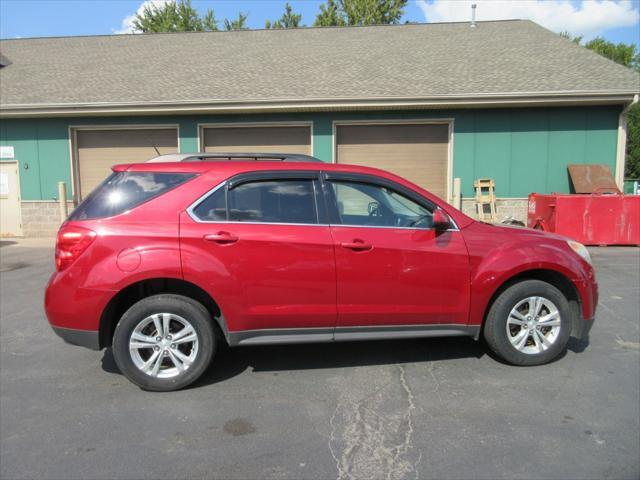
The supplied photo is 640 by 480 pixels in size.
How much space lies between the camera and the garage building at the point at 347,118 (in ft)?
39.9

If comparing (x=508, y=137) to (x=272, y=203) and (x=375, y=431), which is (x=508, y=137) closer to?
(x=272, y=203)

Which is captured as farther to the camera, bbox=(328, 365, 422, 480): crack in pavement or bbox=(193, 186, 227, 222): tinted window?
bbox=(193, 186, 227, 222): tinted window

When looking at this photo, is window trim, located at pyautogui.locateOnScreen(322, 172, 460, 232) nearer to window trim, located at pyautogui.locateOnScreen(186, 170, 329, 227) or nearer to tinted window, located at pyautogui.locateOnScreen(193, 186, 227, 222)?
window trim, located at pyautogui.locateOnScreen(186, 170, 329, 227)

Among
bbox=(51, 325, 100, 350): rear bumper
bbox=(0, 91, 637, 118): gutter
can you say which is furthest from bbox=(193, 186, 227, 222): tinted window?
bbox=(0, 91, 637, 118): gutter

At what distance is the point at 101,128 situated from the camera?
43.9 feet

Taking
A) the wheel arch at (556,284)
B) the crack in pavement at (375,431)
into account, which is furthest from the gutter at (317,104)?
the crack in pavement at (375,431)

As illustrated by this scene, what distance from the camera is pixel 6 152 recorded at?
1350 centimetres

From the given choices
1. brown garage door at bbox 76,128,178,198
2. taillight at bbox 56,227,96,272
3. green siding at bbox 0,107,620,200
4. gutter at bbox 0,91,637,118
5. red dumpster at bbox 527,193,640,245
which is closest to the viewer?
taillight at bbox 56,227,96,272

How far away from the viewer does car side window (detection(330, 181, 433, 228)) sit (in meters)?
3.98

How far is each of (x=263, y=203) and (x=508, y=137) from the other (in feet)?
34.6

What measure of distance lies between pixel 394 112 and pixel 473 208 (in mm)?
3361

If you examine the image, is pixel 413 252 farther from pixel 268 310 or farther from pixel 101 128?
pixel 101 128

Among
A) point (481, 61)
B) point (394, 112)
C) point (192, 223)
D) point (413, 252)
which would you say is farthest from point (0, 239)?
point (481, 61)

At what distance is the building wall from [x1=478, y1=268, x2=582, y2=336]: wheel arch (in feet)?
29.1
